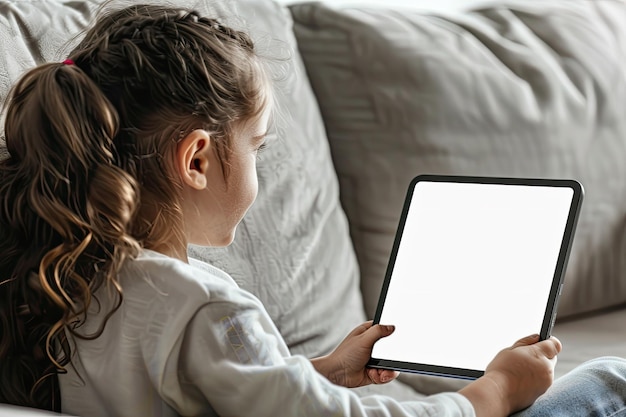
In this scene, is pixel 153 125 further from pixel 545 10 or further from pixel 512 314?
pixel 545 10

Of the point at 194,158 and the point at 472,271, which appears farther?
the point at 472,271

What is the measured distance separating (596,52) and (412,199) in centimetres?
64

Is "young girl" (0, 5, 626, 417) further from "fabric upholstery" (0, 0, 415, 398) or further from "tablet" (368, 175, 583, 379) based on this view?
"fabric upholstery" (0, 0, 415, 398)

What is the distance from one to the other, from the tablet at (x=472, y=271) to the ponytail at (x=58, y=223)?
30 centimetres

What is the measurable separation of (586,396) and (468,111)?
2.14 feet

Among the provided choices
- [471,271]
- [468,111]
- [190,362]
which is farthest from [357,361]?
[468,111]

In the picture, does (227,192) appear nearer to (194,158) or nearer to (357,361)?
(194,158)

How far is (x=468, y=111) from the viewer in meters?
1.29

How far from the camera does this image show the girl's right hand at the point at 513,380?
69 cm

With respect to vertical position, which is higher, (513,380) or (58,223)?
(58,223)

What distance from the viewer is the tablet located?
792mm

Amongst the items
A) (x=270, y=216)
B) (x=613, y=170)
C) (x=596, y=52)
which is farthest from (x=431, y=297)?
(x=596, y=52)

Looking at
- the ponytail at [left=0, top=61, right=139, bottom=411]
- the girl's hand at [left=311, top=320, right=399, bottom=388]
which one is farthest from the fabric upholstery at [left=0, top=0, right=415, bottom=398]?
the ponytail at [left=0, top=61, right=139, bottom=411]

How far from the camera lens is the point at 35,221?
25.9 inches
